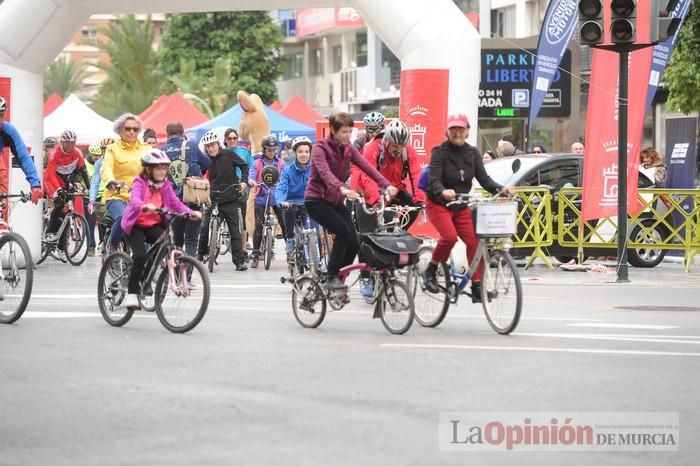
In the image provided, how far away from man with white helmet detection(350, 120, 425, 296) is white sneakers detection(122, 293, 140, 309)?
2.33m

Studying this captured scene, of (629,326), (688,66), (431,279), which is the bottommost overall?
(629,326)

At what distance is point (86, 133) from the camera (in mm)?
43375

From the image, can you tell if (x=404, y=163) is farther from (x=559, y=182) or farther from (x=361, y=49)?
(x=361, y=49)

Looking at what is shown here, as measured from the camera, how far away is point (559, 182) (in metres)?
22.4

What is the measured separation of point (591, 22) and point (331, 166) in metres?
6.26

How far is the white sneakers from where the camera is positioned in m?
12.8

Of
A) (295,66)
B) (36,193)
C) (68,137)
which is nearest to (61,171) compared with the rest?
(68,137)

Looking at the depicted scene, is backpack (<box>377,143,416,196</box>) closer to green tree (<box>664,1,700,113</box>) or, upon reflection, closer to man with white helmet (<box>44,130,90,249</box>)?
man with white helmet (<box>44,130,90,249</box>)

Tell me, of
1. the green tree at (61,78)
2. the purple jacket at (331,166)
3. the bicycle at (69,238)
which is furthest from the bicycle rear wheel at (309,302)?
the green tree at (61,78)

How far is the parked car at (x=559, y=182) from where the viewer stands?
71.3ft

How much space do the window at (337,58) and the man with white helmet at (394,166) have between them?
6404 centimetres

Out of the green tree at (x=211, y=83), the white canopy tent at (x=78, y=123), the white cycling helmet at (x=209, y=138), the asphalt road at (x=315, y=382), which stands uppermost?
the green tree at (x=211, y=83)

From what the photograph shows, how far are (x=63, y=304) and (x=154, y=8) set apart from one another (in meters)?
7.11

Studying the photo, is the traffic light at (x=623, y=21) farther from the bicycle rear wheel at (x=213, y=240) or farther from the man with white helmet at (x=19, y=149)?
the man with white helmet at (x=19, y=149)
